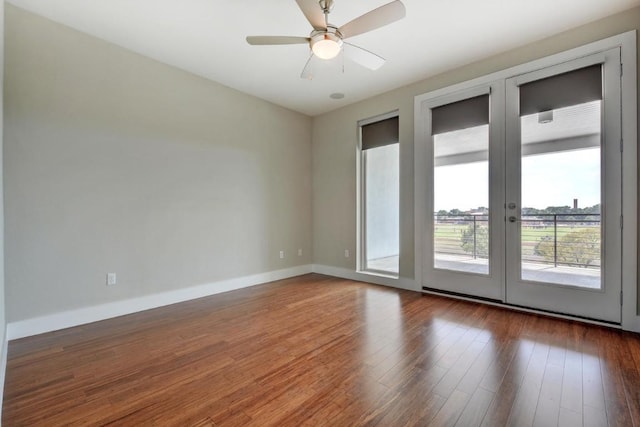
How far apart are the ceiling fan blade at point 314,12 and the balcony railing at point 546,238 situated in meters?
2.71

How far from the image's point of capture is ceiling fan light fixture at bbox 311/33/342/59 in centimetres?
224

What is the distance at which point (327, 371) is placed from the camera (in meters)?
1.97

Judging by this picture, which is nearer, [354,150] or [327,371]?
[327,371]

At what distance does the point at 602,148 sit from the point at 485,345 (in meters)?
2.18

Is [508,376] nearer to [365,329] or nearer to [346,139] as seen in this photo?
[365,329]

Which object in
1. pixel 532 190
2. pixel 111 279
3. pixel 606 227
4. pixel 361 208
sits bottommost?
pixel 111 279

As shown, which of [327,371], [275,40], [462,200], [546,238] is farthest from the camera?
[462,200]

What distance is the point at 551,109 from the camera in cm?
298

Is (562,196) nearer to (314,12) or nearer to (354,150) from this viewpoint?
(354,150)

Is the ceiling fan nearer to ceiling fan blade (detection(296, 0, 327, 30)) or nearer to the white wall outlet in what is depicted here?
ceiling fan blade (detection(296, 0, 327, 30))

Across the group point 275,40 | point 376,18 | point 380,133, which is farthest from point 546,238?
point 275,40

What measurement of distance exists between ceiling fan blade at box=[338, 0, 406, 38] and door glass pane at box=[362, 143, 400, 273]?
8.19 feet

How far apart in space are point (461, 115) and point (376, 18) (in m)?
2.04

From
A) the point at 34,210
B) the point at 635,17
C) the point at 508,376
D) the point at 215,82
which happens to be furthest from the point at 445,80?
the point at 34,210
